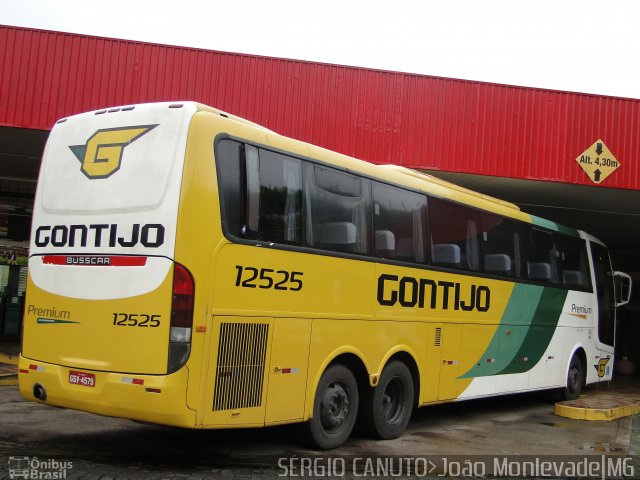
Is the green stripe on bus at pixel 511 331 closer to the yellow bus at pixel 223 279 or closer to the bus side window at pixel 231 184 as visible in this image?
the yellow bus at pixel 223 279

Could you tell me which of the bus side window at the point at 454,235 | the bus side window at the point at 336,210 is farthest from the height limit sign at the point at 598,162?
the bus side window at the point at 336,210

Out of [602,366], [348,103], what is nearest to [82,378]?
[348,103]

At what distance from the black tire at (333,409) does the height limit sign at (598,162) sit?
30.1 ft

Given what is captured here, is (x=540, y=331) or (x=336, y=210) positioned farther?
(x=540, y=331)

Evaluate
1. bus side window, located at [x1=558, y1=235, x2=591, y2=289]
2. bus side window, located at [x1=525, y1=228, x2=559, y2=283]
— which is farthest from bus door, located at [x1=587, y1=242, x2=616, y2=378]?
bus side window, located at [x1=525, y1=228, x2=559, y2=283]

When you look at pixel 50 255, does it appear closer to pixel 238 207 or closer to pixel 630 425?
pixel 238 207

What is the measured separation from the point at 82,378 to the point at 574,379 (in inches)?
400

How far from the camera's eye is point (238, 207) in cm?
629

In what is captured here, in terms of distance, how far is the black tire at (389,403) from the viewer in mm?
8039

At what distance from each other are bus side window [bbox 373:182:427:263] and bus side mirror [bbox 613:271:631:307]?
26.0 ft

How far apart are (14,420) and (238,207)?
4085 millimetres

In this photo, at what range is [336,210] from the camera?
7.55m

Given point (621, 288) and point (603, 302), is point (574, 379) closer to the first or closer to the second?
point (603, 302)

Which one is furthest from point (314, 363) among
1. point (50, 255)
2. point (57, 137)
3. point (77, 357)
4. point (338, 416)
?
point (57, 137)
